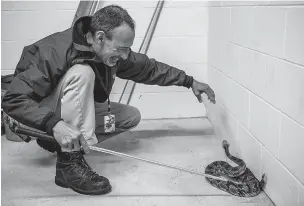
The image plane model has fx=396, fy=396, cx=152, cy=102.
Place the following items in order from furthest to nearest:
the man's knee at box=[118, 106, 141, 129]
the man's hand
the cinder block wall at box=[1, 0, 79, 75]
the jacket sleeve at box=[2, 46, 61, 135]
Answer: the cinder block wall at box=[1, 0, 79, 75] → the man's knee at box=[118, 106, 141, 129] → the man's hand → the jacket sleeve at box=[2, 46, 61, 135]

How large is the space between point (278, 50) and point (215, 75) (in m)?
1.26

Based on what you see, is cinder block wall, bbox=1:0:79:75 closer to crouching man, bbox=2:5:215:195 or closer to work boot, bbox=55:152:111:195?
crouching man, bbox=2:5:215:195

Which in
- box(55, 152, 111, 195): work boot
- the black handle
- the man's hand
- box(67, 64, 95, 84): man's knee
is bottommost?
box(55, 152, 111, 195): work boot

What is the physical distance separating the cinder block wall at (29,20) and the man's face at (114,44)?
130 cm

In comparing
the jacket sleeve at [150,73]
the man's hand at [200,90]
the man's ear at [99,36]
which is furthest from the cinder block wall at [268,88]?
the man's ear at [99,36]

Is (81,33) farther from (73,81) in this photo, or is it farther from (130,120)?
(130,120)

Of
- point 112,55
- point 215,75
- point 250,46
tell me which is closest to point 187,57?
point 215,75

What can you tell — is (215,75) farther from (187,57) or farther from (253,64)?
(253,64)

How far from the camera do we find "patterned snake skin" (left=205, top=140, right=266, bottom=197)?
1.98 metres

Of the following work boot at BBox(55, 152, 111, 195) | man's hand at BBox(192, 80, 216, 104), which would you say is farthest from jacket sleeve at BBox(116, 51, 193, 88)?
work boot at BBox(55, 152, 111, 195)

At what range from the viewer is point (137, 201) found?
1.92 metres

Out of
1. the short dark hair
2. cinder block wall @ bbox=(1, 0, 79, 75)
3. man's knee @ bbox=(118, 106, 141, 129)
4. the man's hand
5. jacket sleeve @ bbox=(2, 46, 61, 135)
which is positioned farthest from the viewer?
cinder block wall @ bbox=(1, 0, 79, 75)

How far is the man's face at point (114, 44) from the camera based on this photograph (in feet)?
6.33

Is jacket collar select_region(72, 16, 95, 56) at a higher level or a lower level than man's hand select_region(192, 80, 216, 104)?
higher
